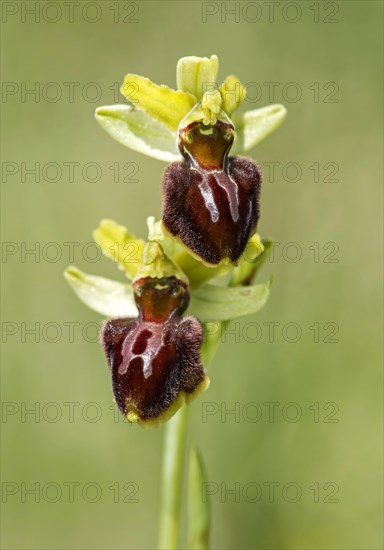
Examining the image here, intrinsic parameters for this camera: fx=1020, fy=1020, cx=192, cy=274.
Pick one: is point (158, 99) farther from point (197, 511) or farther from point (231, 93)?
point (197, 511)

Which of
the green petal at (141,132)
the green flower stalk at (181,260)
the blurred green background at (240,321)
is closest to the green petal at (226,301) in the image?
the green flower stalk at (181,260)

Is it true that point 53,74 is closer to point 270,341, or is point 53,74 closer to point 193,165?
point 270,341

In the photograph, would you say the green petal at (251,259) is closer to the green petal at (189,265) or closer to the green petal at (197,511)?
the green petal at (189,265)

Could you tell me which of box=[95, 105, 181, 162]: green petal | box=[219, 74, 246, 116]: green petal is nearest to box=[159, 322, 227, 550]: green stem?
box=[95, 105, 181, 162]: green petal

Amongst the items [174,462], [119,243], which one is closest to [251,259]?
[119,243]

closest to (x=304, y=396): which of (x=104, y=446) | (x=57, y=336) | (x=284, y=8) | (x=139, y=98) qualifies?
(x=104, y=446)

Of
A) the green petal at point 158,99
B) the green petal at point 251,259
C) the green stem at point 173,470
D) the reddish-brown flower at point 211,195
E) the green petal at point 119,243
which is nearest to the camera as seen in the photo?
the reddish-brown flower at point 211,195
